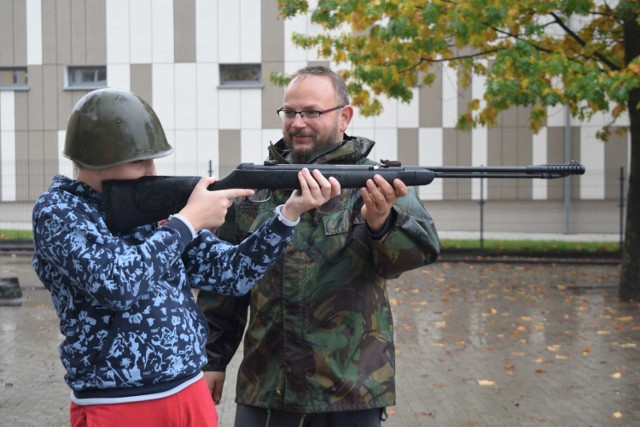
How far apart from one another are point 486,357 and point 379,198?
23.9 ft

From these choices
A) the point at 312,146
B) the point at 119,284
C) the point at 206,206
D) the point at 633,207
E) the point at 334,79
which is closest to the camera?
the point at 119,284

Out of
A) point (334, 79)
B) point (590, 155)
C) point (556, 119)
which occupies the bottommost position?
point (590, 155)

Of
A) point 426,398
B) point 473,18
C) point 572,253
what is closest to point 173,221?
point 426,398

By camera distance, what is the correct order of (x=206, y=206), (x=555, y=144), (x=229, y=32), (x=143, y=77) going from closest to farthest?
(x=206, y=206), (x=555, y=144), (x=229, y=32), (x=143, y=77)

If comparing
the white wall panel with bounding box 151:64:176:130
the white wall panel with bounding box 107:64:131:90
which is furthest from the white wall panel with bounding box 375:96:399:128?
the white wall panel with bounding box 107:64:131:90

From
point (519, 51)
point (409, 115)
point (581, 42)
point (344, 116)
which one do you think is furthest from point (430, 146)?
point (344, 116)

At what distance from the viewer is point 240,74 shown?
2869 cm

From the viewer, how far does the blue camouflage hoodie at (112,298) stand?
2840 mm

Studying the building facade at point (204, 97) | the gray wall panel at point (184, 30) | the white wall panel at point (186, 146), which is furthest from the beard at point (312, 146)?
the gray wall panel at point (184, 30)

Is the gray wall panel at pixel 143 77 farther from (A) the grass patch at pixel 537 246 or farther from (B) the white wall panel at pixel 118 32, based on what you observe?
(A) the grass patch at pixel 537 246

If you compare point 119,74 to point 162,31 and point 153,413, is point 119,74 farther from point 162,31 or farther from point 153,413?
point 153,413

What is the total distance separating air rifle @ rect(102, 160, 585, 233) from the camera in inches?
121

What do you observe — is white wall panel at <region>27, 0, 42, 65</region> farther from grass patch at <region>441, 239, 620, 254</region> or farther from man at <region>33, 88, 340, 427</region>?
man at <region>33, 88, 340, 427</region>

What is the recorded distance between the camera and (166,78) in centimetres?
2828
